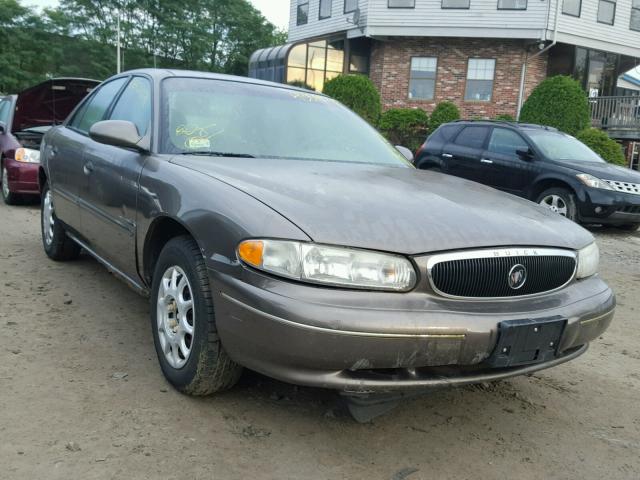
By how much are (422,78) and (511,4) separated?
3.89 m

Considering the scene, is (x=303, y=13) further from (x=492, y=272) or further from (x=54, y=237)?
(x=492, y=272)

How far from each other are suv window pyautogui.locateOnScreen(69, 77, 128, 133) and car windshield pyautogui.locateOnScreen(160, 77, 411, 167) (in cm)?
96

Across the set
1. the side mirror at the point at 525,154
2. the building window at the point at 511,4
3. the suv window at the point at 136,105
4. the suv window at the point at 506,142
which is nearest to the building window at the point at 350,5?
the building window at the point at 511,4

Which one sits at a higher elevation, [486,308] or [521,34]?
[521,34]

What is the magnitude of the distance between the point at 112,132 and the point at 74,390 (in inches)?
52.9

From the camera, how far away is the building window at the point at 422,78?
22.2 m

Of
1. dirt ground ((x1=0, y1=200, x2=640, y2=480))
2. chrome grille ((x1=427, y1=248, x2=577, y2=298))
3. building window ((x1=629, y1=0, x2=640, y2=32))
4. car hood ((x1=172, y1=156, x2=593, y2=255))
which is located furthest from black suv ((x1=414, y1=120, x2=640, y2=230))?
building window ((x1=629, y1=0, x2=640, y2=32))

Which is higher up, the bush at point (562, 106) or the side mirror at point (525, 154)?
the bush at point (562, 106)

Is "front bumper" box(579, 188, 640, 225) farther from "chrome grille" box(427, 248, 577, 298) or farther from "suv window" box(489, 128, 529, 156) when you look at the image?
"chrome grille" box(427, 248, 577, 298)

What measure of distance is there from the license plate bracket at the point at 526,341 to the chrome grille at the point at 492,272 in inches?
6.1

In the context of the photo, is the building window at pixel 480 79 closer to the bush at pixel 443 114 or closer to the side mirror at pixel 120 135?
the bush at pixel 443 114

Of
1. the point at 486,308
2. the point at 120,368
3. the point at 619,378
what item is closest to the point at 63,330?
the point at 120,368

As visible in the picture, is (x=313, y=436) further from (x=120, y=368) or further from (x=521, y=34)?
(x=521, y=34)

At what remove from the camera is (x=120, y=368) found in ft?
10.2
